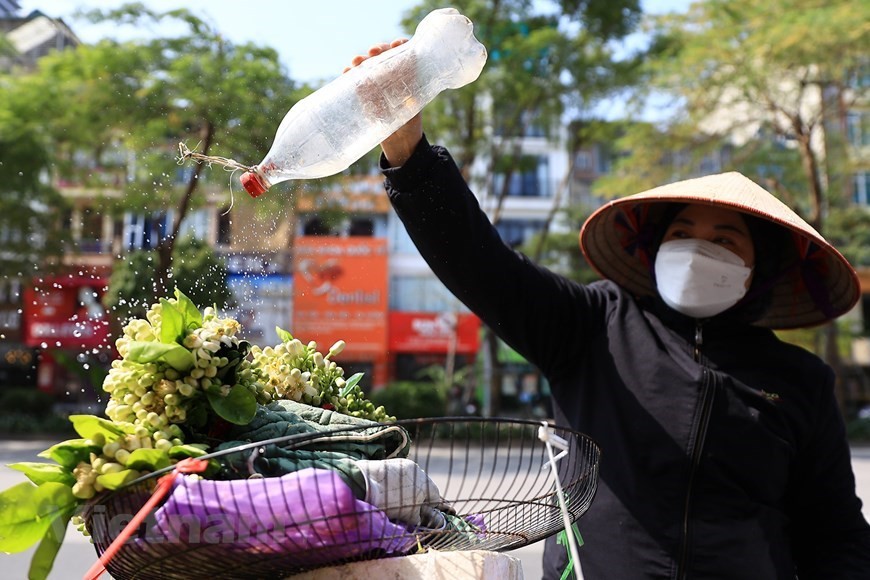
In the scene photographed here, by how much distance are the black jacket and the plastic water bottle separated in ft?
0.40

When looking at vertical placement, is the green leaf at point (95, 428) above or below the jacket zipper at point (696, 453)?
above

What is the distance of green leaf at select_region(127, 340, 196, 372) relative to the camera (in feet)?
3.73

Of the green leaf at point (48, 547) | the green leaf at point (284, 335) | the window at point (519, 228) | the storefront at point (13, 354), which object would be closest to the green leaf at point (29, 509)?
the green leaf at point (48, 547)

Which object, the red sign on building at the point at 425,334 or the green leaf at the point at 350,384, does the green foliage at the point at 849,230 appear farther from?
the green leaf at the point at 350,384

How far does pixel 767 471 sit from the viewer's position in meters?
1.82

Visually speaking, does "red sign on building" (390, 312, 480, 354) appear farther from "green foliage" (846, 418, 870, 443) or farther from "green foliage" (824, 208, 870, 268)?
"green foliage" (824, 208, 870, 268)

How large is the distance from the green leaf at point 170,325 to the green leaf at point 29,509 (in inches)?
9.3

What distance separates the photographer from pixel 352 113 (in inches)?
60.8

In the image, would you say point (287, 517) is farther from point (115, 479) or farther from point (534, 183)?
point (534, 183)

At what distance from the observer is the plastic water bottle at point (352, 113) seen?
4.87 ft

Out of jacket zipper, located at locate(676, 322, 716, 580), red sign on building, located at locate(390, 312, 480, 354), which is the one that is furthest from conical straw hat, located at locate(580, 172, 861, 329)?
red sign on building, located at locate(390, 312, 480, 354)

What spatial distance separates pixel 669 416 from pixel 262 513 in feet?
3.59

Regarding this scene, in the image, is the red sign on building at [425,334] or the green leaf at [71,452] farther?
the red sign on building at [425,334]

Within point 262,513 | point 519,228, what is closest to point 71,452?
point 262,513
